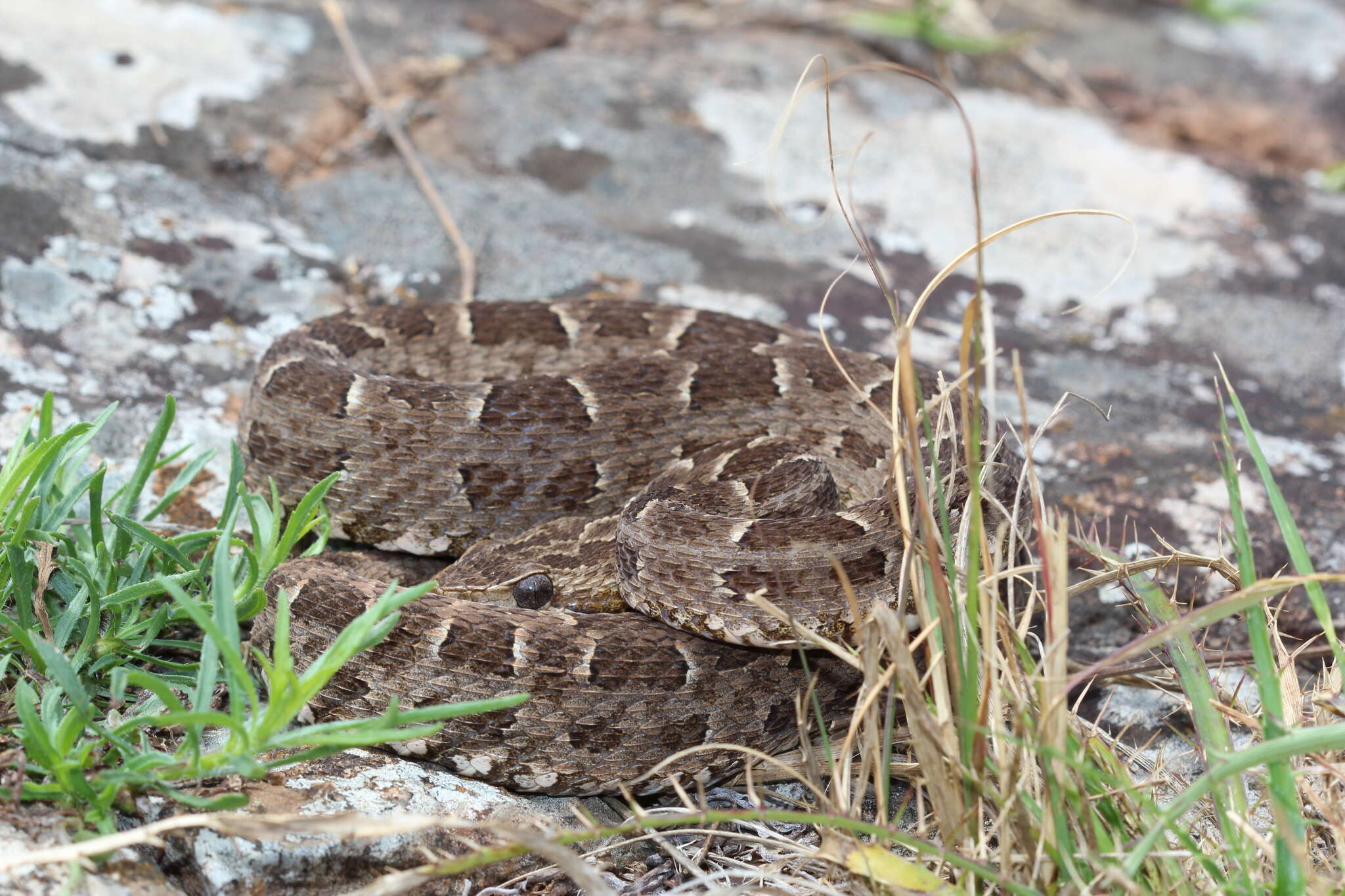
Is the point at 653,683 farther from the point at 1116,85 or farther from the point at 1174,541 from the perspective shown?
the point at 1116,85

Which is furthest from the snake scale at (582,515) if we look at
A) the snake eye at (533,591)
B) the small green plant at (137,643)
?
the small green plant at (137,643)

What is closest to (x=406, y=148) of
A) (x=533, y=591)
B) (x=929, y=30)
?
(x=533, y=591)

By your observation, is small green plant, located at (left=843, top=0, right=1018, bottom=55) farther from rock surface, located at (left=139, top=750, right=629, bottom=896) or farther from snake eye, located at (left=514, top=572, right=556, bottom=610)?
rock surface, located at (left=139, top=750, right=629, bottom=896)

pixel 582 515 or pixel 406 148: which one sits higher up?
pixel 406 148

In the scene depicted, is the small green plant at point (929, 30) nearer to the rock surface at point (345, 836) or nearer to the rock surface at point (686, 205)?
the rock surface at point (686, 205)

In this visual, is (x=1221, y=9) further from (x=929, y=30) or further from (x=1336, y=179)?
(x=929, y=30)

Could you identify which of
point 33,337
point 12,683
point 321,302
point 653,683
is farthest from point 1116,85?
point 12,683
